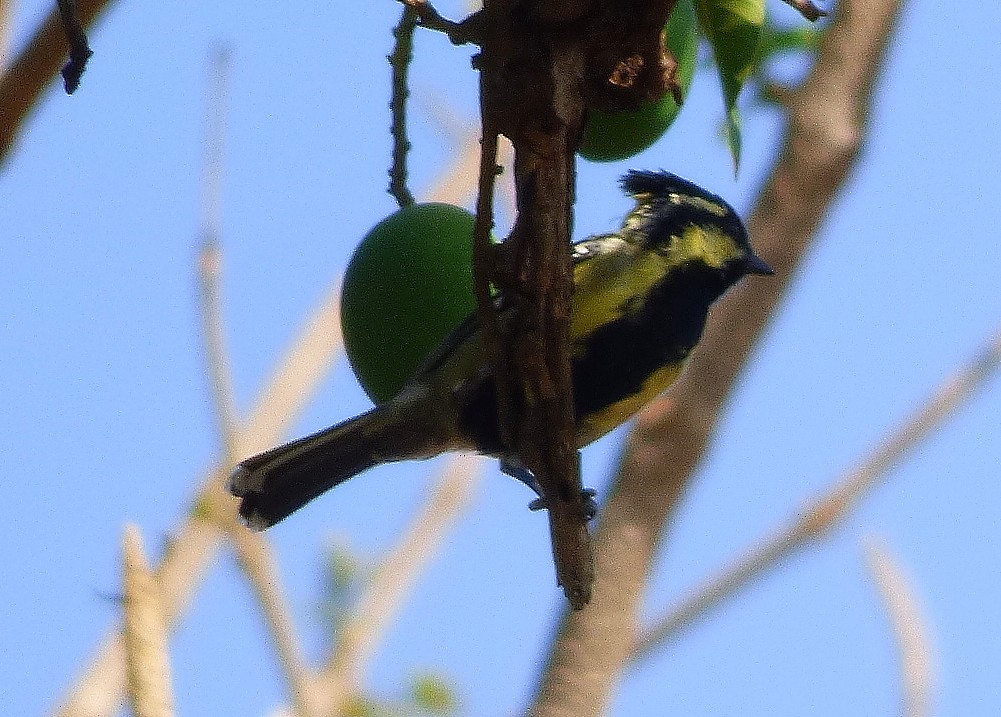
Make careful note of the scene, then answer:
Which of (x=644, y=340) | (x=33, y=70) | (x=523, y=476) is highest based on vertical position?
(x=33, y=70)

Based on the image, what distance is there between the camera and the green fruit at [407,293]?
2.09m

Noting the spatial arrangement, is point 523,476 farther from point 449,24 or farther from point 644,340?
point 449,24

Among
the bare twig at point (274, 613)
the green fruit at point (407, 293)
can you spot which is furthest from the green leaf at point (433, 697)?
the green fruit at point (407, 293)

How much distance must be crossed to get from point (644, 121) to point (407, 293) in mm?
442

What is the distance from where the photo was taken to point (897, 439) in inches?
157

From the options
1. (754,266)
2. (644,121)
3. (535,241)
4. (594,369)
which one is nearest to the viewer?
(535,241)

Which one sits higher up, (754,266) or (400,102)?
(400,102)

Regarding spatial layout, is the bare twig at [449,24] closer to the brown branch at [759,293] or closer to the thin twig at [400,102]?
the thin twig at [400,102]

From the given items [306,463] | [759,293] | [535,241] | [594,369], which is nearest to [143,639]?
[535,241]

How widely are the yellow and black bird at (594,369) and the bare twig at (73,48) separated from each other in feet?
2.44

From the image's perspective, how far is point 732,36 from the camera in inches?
68.6

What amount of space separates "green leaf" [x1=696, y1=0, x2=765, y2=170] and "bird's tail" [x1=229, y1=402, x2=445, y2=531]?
2.69 feet

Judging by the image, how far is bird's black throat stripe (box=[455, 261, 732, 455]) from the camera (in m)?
2.23

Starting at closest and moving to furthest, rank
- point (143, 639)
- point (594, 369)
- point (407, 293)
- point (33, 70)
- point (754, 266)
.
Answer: point (143, 639) < point (33, 70) < point (407, 293) < point (594, 369) < point (754, 266)
